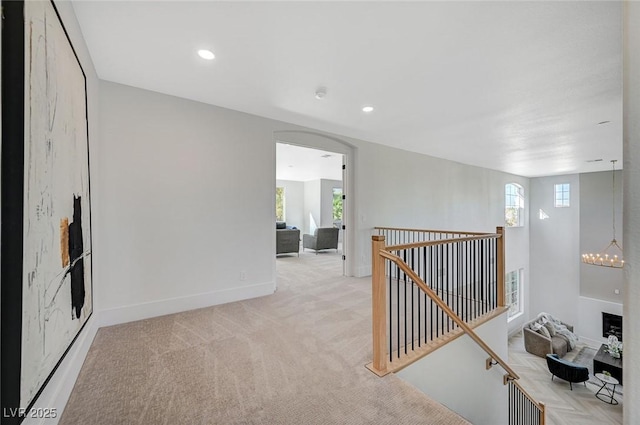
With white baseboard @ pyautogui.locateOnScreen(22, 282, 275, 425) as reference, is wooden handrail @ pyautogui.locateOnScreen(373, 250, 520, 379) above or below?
above

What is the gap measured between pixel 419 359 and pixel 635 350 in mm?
2037

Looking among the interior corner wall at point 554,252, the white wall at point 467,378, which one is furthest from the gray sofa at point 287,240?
the interior corner wall at point 554,252

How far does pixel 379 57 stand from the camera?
2.32 m

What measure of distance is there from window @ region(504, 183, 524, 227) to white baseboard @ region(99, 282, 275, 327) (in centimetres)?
877

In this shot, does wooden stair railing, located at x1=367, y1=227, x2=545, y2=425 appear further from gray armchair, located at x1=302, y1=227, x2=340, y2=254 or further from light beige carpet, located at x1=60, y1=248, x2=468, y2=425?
gray armchair, located at x1=302, y1=227, x2=340, y2=254

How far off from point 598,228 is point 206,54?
→ 39.4 feet

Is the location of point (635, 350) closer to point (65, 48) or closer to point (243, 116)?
point (65, 48)

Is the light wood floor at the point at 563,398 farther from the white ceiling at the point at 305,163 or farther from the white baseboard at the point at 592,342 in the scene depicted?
the white ceiling at the point at 305,163

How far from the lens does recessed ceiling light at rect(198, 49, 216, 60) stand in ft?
7.38

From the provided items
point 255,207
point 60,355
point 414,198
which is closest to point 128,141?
point 255,207

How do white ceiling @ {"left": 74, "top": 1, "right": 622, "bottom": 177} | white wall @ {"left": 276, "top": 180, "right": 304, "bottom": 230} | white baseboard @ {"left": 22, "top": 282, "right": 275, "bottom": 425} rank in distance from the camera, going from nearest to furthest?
1. white baseboard @ {"left": 22, "top": 282, "right": 275, "bottom": 425}
2. white ceiling @ {"left": 74, "top": 1, "right": 622, "bottom": 177}
3. white wall @ {"left": 276, "top": 180, "right": 304, "bottom": 230}

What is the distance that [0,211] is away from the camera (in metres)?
0.95

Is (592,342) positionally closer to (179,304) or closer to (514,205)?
(514,205)

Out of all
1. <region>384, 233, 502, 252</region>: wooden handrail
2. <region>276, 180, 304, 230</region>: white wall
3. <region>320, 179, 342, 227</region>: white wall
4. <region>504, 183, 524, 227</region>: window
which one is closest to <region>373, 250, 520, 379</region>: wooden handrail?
<region>384, 233, 502, 252</region>: wooden handrail
